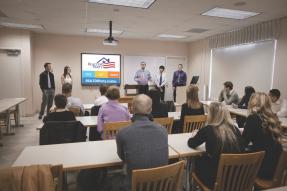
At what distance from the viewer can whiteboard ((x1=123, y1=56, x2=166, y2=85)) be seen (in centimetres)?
814

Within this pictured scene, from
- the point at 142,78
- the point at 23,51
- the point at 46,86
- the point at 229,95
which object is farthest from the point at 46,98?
the point at 229,95

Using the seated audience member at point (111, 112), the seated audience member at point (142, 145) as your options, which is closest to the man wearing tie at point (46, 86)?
the seated audience member at point (111, 112)

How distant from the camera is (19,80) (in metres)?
6.71

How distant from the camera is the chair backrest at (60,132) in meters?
2.32

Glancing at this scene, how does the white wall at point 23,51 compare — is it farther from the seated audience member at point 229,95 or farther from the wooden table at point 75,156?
the seated audience member at point 229,95

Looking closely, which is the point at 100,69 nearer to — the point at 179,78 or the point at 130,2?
the point at 179,78

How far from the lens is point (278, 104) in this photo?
396 centimetres

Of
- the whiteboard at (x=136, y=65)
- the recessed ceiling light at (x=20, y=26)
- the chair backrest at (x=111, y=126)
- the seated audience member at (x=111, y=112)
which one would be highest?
the recessed ceiling light at (x=20, y=26)

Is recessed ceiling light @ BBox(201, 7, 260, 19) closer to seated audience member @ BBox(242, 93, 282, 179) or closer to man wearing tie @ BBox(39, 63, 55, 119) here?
seated audience member @ BBox(242, 93, 282, 179)

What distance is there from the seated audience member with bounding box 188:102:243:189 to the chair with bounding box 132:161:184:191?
1.51 ft

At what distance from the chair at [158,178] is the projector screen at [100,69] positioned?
678cm

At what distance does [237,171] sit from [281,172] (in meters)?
0.41

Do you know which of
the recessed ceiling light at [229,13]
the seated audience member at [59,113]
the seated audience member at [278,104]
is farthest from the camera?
the recessed ceiling light at [229,13]

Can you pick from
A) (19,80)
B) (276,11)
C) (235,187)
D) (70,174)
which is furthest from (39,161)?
(19,80)
